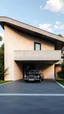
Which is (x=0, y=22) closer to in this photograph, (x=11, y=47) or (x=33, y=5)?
(x=11, y=47)

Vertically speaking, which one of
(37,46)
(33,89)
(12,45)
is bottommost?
(33,89)

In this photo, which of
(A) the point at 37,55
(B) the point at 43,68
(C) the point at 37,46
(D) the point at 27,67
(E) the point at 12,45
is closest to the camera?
(A) the point at 37,55

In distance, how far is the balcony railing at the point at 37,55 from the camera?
2594 centimetres

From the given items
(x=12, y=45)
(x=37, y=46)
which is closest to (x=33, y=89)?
(x=12, y=45)

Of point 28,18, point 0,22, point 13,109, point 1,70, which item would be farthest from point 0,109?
point 28,18

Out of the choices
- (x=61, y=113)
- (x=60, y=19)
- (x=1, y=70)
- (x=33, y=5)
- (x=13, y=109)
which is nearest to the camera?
(x=61, y=113)

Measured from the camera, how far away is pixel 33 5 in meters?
29.3

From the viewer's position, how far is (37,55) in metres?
26.3

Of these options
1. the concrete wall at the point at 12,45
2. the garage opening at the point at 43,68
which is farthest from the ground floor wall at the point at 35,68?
the concrete wall at the point at 12,45

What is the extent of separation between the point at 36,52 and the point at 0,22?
222 inches

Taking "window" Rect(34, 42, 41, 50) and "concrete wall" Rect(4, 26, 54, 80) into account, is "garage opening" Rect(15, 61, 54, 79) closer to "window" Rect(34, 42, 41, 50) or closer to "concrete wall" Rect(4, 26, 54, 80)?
"window" Rect(34, 42, 41, 50)

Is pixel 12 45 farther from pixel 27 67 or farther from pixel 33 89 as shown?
pixel 33 89

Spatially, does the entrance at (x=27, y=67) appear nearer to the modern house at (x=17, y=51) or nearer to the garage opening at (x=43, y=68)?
the garage opening at (x=43, y=68)

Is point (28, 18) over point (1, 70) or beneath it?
over
